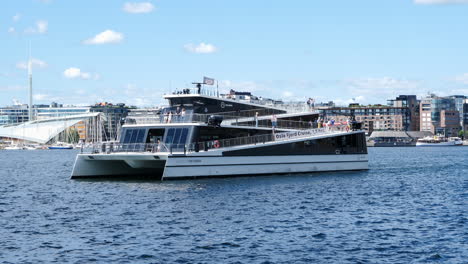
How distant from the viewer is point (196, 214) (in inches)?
1142

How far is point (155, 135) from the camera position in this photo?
4466 cm

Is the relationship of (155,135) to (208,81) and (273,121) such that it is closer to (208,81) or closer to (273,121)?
(208,81)

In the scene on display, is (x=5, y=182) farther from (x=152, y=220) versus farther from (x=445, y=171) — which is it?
(x=445, y=171)

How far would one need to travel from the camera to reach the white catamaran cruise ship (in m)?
41.8

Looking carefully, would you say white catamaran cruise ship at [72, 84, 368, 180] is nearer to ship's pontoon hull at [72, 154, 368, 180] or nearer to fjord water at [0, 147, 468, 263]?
ship's pontoon hull at [72, 154, 368, 180]

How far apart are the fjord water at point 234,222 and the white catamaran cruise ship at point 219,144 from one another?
6.31 ft

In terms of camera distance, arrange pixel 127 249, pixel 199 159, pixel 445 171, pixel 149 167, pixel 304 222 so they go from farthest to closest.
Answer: pixel 445 171, pixel 149 167, pixel 199 159, pixel 304 222, pixel 127 249

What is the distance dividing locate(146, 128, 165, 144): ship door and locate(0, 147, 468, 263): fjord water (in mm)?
3268

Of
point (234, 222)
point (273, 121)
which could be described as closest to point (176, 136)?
point (273, 121)

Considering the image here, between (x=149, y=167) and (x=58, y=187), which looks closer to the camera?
(x=58, y=187)

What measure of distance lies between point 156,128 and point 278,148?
902 cm

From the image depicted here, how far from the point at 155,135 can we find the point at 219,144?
4913mm

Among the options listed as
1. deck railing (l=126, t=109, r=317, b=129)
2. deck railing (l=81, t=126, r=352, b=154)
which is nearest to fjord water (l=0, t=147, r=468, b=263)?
deck railing (l=81, t=126, r=352, b=154)

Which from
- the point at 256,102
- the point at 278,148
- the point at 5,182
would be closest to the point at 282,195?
the point at 278,148
